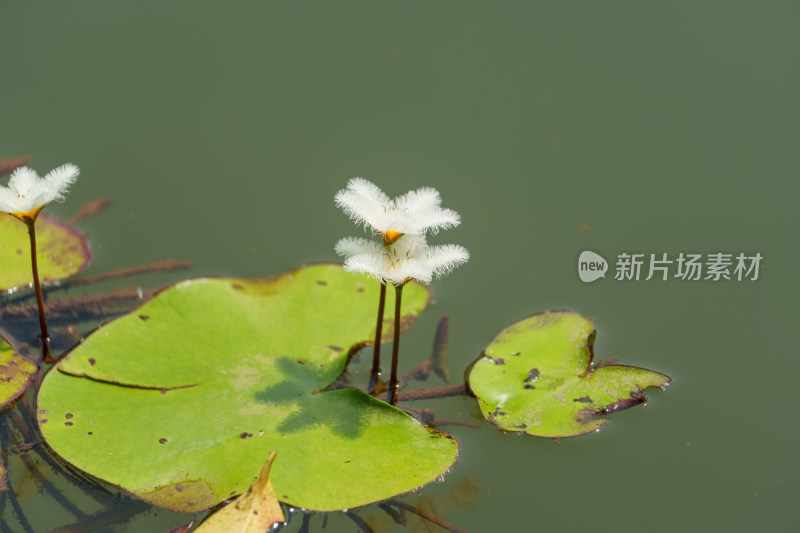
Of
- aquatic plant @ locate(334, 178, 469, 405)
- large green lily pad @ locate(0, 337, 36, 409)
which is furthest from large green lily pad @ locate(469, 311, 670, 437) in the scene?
large green lily pad @ locate(0, 337, 36, 409)

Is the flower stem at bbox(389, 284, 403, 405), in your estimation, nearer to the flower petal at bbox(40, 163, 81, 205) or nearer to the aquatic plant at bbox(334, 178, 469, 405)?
the aquatic plant at bbox(334, 178, 469, 405)

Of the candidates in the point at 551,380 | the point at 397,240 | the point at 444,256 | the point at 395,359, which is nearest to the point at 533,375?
the point at 551,380

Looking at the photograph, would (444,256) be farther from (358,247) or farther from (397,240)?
(358,247)

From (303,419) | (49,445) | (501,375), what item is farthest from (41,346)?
(501,375)

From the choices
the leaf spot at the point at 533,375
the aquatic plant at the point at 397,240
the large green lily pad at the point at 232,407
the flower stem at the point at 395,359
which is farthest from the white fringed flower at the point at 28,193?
the leaf spot at the point at 533,375

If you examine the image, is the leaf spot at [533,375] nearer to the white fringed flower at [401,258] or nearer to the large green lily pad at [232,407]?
the large green lily pad at [232,407]

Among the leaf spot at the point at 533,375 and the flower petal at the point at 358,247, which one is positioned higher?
the flower petal at the point at 358,247
